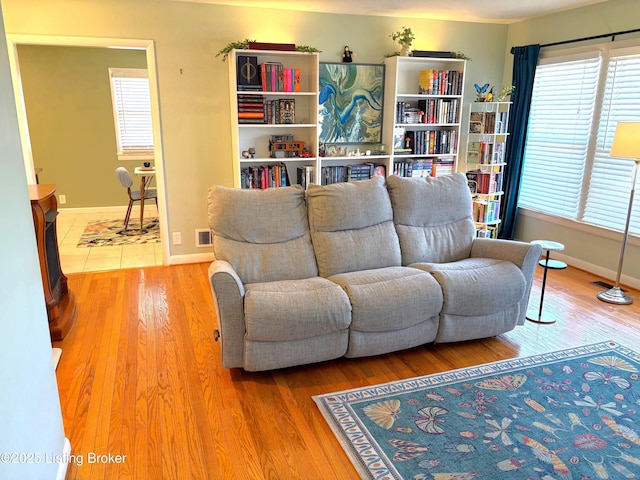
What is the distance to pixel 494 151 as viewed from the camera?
508 centimetres

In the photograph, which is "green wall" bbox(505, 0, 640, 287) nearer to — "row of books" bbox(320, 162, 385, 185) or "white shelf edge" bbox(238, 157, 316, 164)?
"row of books" bbox(320, 162, 385, 185)

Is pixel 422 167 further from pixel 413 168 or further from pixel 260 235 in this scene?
pixel 260 235

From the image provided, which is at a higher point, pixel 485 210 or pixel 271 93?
pixel 271 93

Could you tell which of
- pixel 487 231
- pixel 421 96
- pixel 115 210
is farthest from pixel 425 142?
pixel 115 210

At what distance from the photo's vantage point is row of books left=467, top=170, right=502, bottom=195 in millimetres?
5105

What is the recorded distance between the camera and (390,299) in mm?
2783

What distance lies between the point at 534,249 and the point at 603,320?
95 cm

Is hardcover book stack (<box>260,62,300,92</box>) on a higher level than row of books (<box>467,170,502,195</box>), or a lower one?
higher

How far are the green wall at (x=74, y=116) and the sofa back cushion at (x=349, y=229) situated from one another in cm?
485

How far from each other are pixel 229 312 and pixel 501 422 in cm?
150

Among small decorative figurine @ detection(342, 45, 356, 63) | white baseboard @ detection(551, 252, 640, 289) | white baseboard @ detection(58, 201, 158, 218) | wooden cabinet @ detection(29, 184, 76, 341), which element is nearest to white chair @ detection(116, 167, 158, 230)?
white baseboard @ detection(58, 201, 158, 218)

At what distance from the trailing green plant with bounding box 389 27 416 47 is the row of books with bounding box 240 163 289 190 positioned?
178 cm

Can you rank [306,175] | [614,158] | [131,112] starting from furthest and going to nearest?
[131,112]
[306,175]
[614,158]

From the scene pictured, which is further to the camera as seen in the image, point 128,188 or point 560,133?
point 128,188
